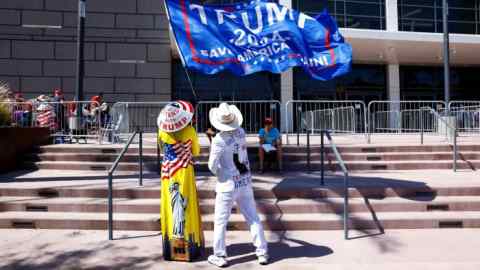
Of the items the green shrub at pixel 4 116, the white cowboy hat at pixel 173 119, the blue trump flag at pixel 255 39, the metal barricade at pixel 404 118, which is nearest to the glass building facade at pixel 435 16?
the metal barricade at pixel 404 118

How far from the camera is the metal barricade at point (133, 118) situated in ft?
41.8

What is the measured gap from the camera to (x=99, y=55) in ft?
59.7

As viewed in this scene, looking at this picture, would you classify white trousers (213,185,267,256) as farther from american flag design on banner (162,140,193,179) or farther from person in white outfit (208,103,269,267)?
american flag design on banner (162,140,193,179)

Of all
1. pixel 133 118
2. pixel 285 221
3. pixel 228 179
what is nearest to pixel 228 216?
pixel 228 179

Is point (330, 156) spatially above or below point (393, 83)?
below

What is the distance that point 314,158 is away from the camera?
35.7 ft

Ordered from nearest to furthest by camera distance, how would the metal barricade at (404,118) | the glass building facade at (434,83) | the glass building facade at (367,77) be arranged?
the metal barricade at (404,118) < the glass building facade at (367,77) < the glass building facade at (434,83)

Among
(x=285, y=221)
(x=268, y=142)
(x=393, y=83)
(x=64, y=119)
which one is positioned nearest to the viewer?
(x=285, y=221)

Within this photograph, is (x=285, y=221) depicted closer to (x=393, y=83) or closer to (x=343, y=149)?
(x=343, y=149)

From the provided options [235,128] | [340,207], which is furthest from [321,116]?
[235,128]

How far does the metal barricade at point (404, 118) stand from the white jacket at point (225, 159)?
10592 mm

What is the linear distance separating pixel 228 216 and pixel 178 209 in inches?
24.9

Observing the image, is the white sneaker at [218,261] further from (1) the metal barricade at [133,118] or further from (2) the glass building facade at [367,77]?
(2) the glass building facade at [367,77]

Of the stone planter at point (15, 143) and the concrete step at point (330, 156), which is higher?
the stone planter at point (15, 143)
